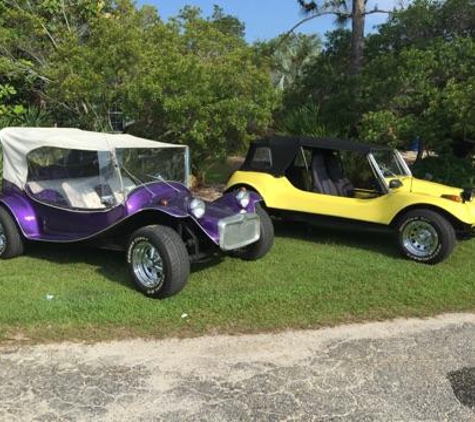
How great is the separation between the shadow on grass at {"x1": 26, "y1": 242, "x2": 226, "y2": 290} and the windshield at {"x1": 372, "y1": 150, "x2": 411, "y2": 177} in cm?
262

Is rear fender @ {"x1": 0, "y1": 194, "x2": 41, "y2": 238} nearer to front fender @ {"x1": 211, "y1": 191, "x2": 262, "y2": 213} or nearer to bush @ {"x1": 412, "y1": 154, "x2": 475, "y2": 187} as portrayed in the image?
front fender @ {"x1": 211, "y1": 191, "x2": 262, "y2": 213}

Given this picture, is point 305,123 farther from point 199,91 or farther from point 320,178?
point 320,178

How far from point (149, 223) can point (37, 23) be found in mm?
8321

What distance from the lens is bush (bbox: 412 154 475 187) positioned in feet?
36.1

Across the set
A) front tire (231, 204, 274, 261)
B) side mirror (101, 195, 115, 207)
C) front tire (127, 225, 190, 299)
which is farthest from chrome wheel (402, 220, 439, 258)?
side mirror (101, 195, 115, 207)

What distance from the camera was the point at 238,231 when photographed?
608cm

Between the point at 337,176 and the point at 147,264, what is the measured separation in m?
3.59

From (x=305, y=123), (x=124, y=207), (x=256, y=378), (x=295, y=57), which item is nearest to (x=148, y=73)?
(x=305, y=123)

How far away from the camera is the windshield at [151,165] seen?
6363 millimetres

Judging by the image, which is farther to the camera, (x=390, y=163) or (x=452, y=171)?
(x=452, y=171)

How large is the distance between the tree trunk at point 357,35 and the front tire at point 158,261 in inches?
336

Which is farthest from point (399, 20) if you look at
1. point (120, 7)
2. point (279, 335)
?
point (279, 335)

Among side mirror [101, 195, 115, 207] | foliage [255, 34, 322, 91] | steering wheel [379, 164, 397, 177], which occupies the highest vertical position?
foliage [255, 34, 322, 91]

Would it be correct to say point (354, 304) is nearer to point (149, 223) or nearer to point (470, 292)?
point (470, 292)
